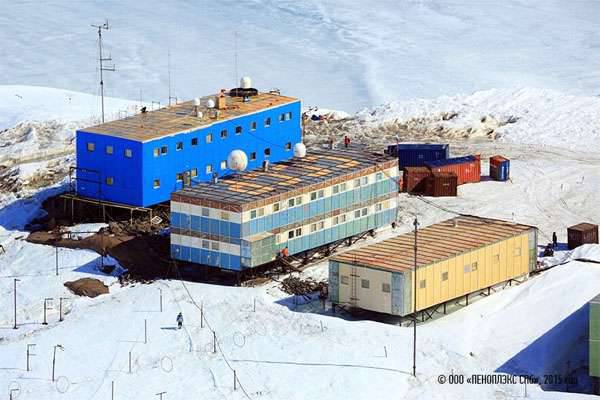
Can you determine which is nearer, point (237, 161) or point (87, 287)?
point (87, 287)

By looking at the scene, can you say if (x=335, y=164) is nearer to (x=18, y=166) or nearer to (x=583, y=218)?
(x=583, y=218)

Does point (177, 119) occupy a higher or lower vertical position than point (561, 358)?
higher

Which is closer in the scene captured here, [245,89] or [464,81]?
[245,89]

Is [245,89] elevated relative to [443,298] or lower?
elevated

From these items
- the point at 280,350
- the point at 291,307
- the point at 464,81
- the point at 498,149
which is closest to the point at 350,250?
the point at 291,307

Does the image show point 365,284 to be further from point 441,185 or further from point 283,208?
point 441,185

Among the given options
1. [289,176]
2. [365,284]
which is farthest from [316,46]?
[365,284]

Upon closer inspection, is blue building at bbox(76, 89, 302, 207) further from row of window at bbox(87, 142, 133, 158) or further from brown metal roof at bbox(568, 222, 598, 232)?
brown metal roof at bbox(568, 222, 598, 232)
